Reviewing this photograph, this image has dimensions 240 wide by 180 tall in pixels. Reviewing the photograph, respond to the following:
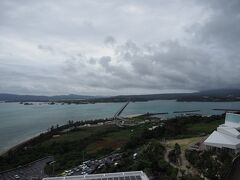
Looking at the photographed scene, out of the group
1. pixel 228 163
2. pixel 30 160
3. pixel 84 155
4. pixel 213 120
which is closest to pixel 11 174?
pixel 30 160

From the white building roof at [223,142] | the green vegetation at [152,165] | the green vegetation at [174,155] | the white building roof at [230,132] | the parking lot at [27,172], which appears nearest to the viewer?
the green vegetation at [152,165]

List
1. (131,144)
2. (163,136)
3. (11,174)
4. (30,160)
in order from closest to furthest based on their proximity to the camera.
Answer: (11,174), (30,160), (131,144), (163,136)

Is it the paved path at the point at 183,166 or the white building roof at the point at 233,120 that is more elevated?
the white building roof at the point at 233,120

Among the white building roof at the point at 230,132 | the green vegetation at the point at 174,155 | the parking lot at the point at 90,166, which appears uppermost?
the white building roof at the point at 230,132

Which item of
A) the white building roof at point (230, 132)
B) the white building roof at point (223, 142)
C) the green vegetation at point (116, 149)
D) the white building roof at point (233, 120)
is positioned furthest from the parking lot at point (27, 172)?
the white building roof at point (233, 120)

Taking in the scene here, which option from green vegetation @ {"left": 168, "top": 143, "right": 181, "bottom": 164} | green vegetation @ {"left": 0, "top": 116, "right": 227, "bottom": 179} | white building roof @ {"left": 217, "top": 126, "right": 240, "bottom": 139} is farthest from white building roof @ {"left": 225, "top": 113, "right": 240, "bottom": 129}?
green vegetation @ {"left": 168, "top": 143, "right": 181, "bottom": 164}

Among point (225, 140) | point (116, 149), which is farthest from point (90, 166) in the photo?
point (225, 140)

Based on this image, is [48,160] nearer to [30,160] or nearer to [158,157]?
[30,160]

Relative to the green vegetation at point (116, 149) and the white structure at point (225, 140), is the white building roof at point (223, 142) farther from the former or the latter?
the green vegetation at point (116, 149)

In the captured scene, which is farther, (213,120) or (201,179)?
(213,120)
